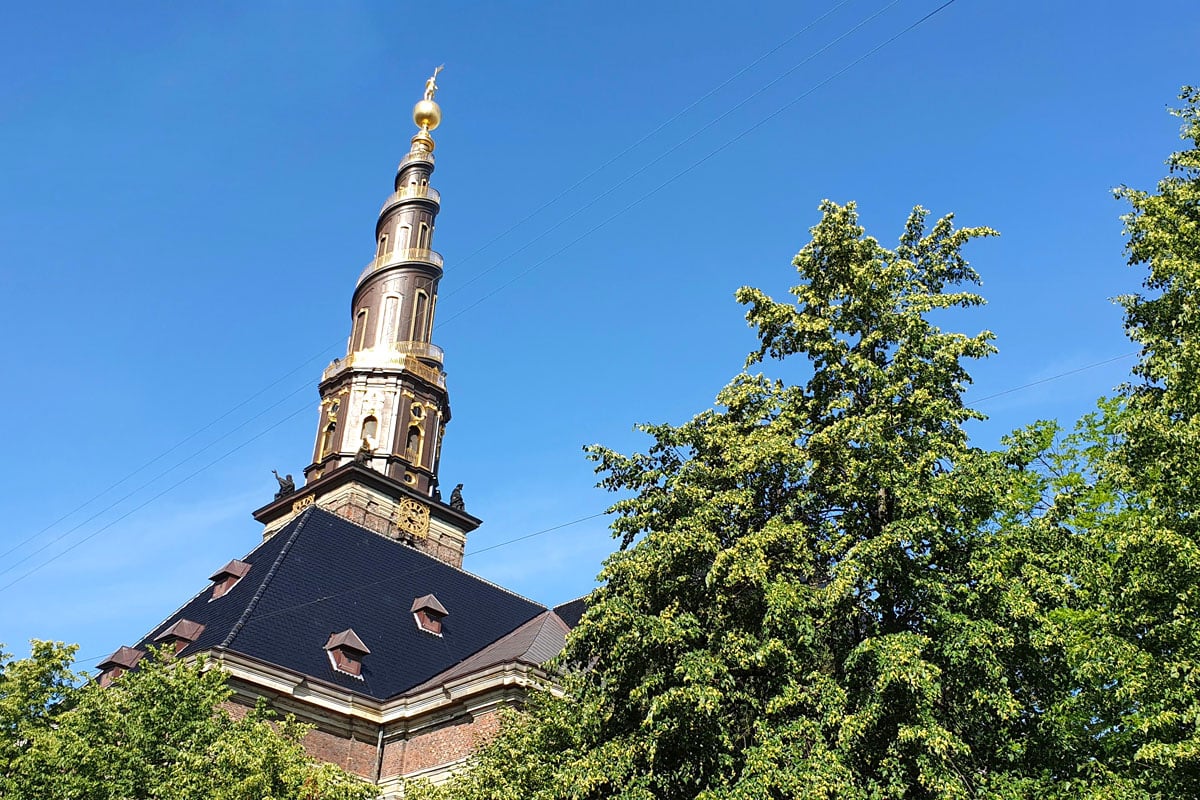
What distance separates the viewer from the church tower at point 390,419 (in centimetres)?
3916

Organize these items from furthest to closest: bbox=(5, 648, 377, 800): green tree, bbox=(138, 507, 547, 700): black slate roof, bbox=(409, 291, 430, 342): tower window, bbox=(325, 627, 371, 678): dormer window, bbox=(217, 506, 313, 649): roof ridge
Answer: bbox=(409, 291, 430, 342): tower window
bbox=(325, 627, 371, 678): dormer window
bbox=(138, 507, 547, 700): black slate roof
bbox=(217, 506, 313, 649): roof ridge
bbox=(5, 648, 377, 800): green tree

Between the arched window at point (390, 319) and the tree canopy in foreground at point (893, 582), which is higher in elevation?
the arched window at point (390, 319)

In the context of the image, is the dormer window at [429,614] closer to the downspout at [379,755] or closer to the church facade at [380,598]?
the church facade at [380,598]

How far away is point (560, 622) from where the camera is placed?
3064 cm

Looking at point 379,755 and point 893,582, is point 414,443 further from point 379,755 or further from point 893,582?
point 893,582

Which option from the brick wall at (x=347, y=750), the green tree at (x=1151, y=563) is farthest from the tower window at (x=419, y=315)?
the green tree at (x=1151, y=563)

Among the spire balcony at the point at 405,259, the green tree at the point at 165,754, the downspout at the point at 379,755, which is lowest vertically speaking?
the green tree at the point at 165,754

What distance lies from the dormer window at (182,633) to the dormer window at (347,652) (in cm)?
340

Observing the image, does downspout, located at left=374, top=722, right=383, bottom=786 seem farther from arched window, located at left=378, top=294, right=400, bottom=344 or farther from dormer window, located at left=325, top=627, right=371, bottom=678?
arched window, located at left=378, top=294, right=400, bottom=344

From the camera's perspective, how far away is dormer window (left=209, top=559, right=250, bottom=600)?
101ft

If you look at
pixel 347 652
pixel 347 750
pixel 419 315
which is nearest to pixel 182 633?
pixel 347 652

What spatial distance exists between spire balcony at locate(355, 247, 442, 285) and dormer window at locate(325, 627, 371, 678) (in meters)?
20.9

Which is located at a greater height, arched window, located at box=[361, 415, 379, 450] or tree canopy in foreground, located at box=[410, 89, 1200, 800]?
arched window, located at box=[361, 415, 379, 450]

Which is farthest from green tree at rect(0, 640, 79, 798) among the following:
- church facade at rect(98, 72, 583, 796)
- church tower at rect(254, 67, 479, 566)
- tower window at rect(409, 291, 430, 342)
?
tower window at rect(409, 291, 430, 342)
